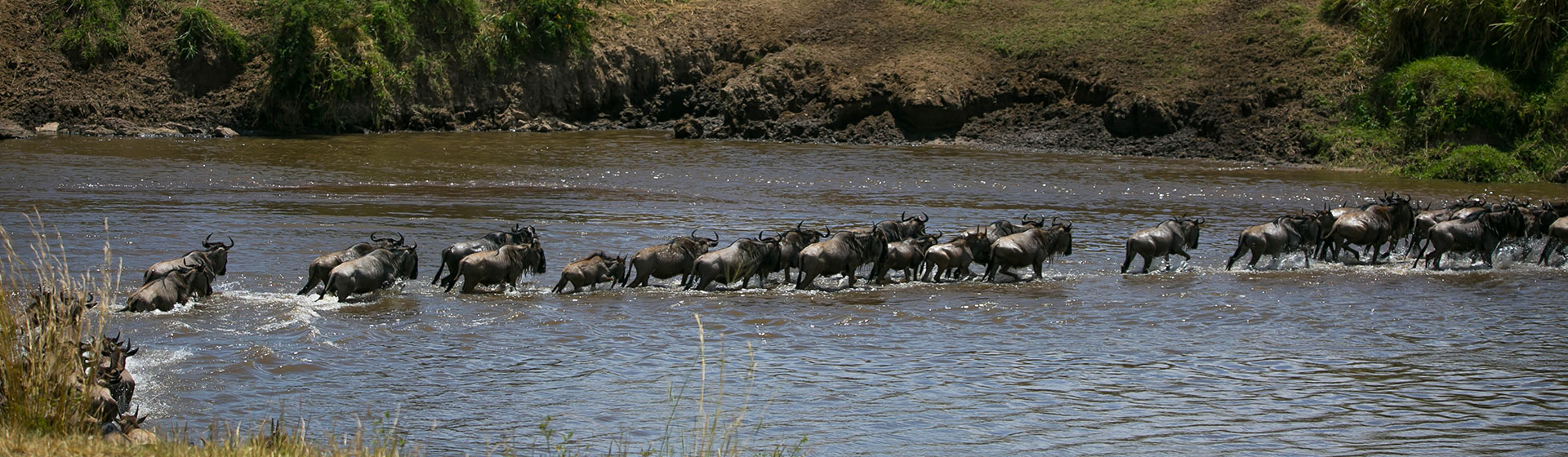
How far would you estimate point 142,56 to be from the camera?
93.8 feet

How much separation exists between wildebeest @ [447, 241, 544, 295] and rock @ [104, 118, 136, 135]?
17124mm

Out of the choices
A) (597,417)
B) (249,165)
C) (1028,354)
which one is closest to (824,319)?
(1028,354)

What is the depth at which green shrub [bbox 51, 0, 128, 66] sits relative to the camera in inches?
1105

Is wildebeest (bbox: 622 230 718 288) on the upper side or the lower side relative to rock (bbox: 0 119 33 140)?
lower

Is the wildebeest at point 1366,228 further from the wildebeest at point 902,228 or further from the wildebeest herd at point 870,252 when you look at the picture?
the wildebeest at point 902,228

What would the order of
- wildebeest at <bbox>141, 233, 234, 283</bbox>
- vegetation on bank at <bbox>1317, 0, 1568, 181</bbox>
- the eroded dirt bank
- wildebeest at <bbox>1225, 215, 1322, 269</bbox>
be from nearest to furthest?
wildebeest at <bbox>141, 233, 234, 283</bbox> < wildebeest at <bbox>1225, 215, 1322, 269</bbox> < vegetation on bank at <bbox>1317, 0, 1568, 181</bbox> < the eroded dirt bank

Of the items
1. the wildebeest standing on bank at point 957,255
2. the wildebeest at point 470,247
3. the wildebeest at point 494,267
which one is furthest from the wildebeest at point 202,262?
the wildebeest standing on bank at point 957,255

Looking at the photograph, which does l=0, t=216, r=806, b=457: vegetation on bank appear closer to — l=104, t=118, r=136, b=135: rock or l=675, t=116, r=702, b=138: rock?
l=104, t=118, r=136, b=135: rock

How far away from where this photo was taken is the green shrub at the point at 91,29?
28078mm

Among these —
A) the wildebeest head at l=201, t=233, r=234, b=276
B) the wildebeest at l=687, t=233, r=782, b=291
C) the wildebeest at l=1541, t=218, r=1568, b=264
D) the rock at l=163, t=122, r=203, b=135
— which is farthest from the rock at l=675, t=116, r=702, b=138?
the wildebeest at l=1541, t=218, r=1568, b=264

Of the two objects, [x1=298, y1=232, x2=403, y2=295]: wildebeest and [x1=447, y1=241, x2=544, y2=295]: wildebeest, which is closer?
[x1=298, y1=232, x2=403, y2=295]: wildebeest

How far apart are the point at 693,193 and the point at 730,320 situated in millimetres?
9416

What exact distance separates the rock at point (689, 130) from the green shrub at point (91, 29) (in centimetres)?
1166

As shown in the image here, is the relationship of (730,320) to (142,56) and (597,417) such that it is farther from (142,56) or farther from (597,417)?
(142,56)
